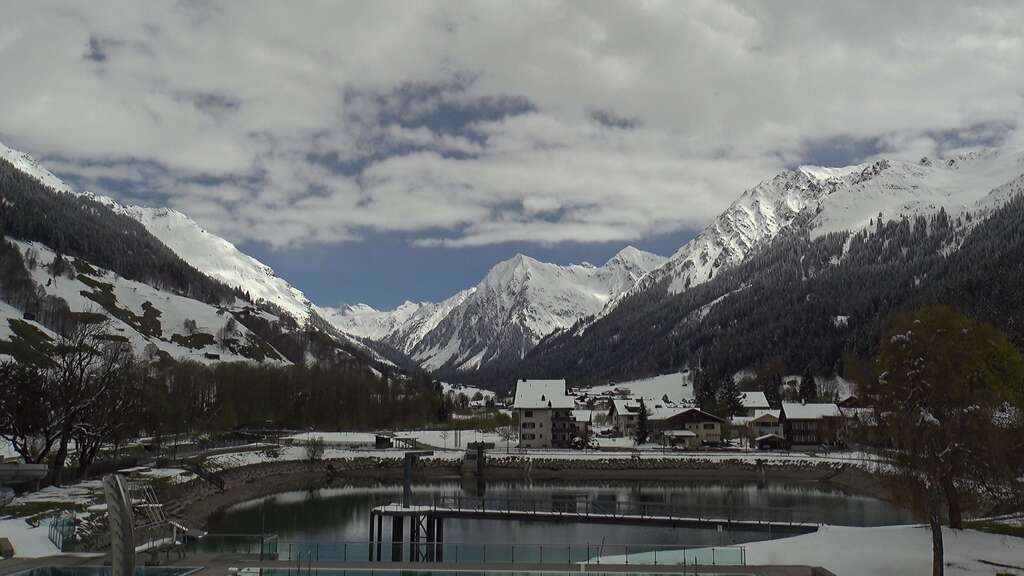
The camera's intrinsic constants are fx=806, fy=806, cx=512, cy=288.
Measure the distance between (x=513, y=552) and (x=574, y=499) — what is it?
2799cm

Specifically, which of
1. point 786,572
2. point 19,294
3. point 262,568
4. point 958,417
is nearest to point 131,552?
point 262,568

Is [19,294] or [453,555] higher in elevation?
[19,294]

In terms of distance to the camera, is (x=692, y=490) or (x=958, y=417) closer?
(x=958, y=417)

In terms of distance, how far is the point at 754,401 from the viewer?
164750mm

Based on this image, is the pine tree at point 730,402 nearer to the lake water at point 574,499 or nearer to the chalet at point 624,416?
the chalet at point 624,416

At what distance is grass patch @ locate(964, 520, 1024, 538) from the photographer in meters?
37.6

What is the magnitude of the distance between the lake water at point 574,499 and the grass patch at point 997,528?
11.9 meters

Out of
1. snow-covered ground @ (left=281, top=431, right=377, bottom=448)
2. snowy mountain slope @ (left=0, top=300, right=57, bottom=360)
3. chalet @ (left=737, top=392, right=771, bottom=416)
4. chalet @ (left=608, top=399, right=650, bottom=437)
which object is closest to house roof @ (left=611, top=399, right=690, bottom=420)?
chalet @ (left=608, top=399, right=650, bottom=437)

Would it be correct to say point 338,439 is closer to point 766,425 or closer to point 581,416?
point 581,416

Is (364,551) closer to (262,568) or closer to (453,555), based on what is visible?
(453,555)

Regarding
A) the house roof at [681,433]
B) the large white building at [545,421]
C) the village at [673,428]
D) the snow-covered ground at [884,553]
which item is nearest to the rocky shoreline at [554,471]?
the village at [673,428]

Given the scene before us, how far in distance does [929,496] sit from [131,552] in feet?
92.8

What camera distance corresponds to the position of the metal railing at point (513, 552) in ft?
104

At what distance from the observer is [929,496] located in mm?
31531
